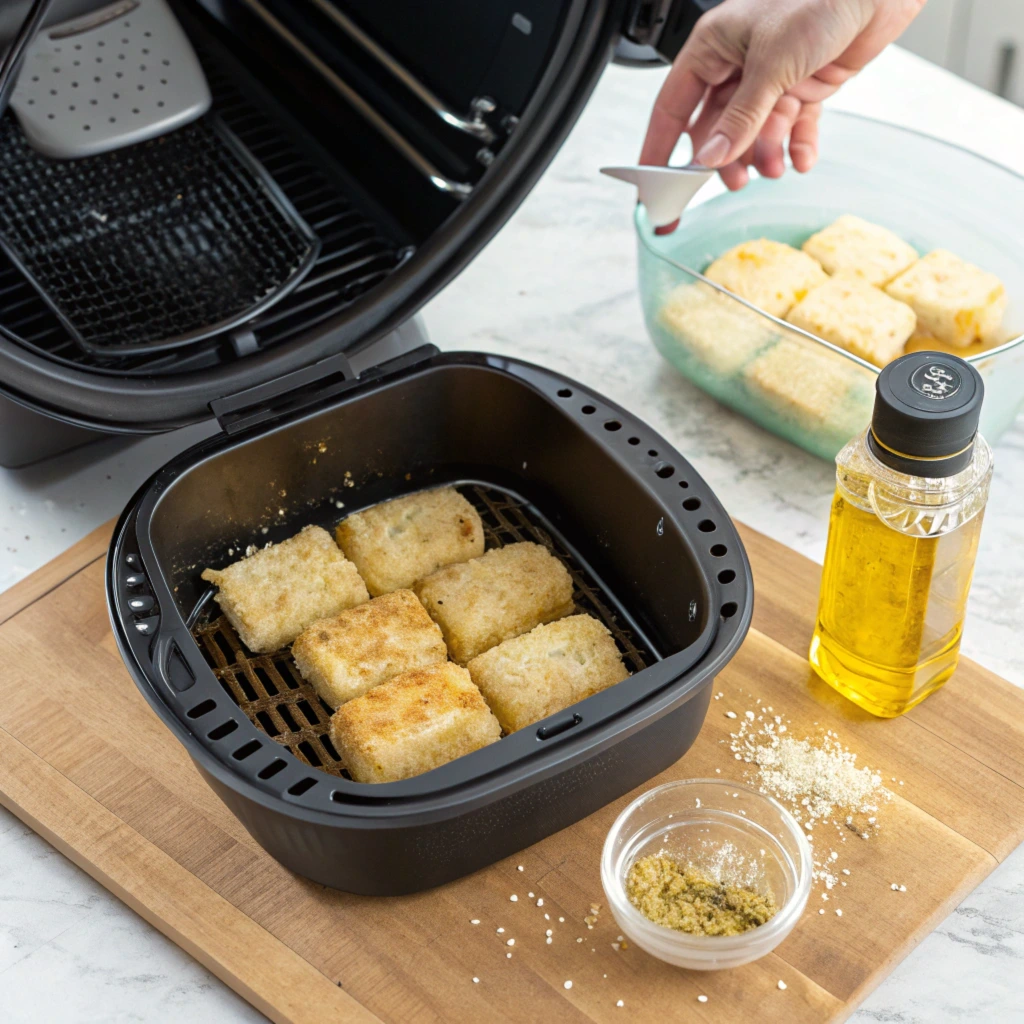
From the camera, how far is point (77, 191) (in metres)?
1.39

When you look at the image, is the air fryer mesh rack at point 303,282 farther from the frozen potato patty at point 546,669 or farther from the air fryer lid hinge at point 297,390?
the frozen potato patty at point 546,669

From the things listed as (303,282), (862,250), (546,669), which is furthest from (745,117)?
(546,669)

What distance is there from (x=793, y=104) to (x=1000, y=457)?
1.50ft

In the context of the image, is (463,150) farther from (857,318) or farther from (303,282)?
(857,318)

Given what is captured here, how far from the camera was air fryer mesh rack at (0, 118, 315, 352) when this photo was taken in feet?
4.18

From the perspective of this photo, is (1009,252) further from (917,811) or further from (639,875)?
(639,875)

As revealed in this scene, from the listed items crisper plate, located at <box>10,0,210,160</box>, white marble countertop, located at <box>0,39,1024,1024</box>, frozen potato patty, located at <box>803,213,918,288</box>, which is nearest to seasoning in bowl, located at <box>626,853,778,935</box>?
white marble countertop, located at <box>0,39,1024,1024</box>

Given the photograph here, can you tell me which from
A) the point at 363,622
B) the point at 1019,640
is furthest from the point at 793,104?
the point at 363,622

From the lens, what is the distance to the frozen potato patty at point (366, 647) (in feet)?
3.38

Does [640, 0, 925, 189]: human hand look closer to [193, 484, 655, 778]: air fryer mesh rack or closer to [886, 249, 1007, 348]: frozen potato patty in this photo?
[886, 249, 1007, 348]: frozen potato patty

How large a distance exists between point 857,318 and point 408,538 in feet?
1.68

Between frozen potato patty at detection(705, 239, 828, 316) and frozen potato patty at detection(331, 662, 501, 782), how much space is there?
21.7 inches

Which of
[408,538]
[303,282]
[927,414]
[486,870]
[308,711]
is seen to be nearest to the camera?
[927,414]

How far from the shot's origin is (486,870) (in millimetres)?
951
